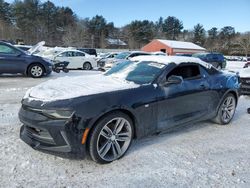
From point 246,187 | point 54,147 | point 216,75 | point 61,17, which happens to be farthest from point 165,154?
point 61,17

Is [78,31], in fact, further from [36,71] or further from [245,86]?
[245,86]

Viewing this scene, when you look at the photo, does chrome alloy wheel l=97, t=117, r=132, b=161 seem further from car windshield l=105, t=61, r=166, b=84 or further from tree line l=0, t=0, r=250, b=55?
tree line l=0, t=0, r=250, b=55

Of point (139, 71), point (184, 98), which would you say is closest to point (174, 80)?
point (184, 98)

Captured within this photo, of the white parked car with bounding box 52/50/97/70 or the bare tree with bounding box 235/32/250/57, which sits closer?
the white parked car with bounding box 52/50/97/70

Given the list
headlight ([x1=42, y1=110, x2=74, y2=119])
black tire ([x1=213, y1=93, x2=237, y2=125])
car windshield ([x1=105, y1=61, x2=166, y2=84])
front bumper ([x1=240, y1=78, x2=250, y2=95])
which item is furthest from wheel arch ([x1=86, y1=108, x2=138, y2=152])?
front bumper ([x1=240, y1=78, x2=250, y2=95])

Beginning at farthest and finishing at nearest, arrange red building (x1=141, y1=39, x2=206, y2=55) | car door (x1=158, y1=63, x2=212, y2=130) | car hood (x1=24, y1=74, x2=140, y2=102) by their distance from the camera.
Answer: red building (x1=141, y1=39, x2=206, y2=55) < car door (x1=158, y1=63, x2=212, y2=130) < car hood (x1=24, y1=74, x2=140, y2=102)

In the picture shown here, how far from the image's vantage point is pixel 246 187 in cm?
344

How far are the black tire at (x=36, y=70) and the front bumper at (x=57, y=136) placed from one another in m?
8.72

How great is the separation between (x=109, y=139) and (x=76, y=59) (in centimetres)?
1608

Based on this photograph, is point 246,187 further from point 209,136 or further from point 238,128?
point 238,128

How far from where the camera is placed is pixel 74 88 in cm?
410

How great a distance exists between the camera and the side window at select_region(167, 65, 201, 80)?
197 inches

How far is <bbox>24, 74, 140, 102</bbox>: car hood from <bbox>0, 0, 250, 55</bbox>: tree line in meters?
55.0

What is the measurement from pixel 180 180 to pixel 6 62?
981 cm
